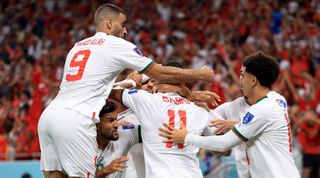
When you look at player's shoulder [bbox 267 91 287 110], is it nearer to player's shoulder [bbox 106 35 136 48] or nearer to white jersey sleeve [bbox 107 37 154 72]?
white jersey sleeve [bbox 107 37 154 72]

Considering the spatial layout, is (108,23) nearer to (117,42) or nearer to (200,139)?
(117,42)

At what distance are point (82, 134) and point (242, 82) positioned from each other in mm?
1414

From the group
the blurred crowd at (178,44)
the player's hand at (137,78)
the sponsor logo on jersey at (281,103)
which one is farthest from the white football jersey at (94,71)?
the blurred crowd at (178,44)

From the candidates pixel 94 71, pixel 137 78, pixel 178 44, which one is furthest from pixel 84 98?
pixel 178 44

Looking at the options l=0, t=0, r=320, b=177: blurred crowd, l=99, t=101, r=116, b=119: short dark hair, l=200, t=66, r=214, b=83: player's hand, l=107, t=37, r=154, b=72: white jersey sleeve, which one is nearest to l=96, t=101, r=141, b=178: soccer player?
l=99, t=101, r=116, b=119: short dark hair

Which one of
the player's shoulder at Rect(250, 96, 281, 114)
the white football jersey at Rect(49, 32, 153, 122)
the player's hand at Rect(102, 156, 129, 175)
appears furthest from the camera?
the player's hand at Rect(102, 156, 129, 175)

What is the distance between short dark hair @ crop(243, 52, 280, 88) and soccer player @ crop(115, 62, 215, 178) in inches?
25.9

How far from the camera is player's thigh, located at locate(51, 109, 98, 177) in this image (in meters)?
5.79

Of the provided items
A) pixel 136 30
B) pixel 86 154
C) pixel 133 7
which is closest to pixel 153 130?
pixel 86 154

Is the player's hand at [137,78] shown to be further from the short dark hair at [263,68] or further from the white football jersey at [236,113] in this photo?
the short dark hair at [263,68]

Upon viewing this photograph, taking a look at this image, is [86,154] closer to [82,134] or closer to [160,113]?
[82,134]

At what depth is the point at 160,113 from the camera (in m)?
5.97

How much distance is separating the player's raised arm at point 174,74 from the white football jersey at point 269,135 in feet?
1.85

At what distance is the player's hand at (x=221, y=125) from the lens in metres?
6.21
